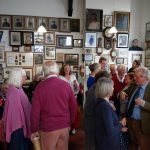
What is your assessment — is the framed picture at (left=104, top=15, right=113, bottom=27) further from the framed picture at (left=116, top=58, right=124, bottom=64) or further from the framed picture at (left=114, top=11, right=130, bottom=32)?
the framed picture at (left=116, top=58, right=124, bottom=64)

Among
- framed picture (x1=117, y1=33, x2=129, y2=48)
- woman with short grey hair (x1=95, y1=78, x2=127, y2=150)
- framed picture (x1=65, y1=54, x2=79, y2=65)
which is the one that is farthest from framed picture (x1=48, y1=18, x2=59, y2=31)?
woman with short grey hair (x1=95, y1=78, x2=127, y2=150)

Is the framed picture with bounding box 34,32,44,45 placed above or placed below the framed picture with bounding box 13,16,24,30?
below

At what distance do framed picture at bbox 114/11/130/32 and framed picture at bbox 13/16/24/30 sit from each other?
8.68 ft

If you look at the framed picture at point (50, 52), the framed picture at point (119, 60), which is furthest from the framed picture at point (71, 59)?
the framed picture at point (119, 60)

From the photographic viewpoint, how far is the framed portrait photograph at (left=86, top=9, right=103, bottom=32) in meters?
6.78

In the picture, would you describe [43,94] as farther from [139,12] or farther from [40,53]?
[139,12]

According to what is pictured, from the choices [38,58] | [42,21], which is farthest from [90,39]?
[38,58]

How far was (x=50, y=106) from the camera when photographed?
8.96 ft

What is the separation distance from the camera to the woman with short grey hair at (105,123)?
2.29 metres

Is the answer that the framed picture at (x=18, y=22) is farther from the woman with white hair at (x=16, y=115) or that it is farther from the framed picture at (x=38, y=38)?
the woman with white hair at (x=16, y=115)

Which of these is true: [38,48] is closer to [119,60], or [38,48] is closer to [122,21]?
[119,60]

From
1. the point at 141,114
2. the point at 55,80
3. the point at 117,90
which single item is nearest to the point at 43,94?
the point at 55,80

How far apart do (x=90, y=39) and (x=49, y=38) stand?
117cm

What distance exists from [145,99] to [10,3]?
16.2ft
